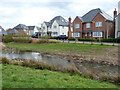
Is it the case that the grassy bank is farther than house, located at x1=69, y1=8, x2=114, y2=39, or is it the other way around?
house, located at x1=69, y1=8, x2=114, y2=39

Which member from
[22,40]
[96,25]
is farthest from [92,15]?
[22,40]

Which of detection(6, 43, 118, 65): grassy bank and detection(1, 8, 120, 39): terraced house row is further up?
detection(1, 8, 120, 39): terraced house row

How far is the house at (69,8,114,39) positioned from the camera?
41.7 m

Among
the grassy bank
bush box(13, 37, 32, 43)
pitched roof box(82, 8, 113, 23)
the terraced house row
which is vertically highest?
pitched roof box(82, 8, 113, 23)

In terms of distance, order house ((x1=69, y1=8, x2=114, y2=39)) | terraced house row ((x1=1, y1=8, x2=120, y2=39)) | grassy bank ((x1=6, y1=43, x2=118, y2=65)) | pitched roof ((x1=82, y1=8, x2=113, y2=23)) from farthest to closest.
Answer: pitched roof ((x1=82, y1=8, x2=113, y2=23)) → house ((x1=69, y1=8, x2=114, y2=39)) → terraced house row ((x1=1, y1=8, x2=120, y2=39)) → grassy bank ((x1=6, y1=43, x2=118, y2=65))

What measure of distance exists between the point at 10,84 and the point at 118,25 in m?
39.9

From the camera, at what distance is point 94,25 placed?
145 feet

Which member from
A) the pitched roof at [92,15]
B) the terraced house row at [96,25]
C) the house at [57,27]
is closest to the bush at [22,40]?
the terraced house row at [96,25]

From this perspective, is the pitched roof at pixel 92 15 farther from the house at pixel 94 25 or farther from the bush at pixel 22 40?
the bush at pixel 22 40

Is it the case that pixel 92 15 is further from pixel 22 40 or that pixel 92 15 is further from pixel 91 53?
pixel 91 53

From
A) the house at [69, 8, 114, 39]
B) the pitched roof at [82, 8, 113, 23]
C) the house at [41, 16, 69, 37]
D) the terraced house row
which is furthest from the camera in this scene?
the house at [41, 16, 69, 37]

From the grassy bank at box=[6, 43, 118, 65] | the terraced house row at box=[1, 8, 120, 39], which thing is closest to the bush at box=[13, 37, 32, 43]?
the terraced house row at box=[1, 8, 120, 39]

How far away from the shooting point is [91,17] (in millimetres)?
45812

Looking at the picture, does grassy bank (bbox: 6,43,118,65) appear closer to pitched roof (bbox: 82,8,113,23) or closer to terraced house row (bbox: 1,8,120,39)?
terraced house row (bbox: 1,8,120,39)
